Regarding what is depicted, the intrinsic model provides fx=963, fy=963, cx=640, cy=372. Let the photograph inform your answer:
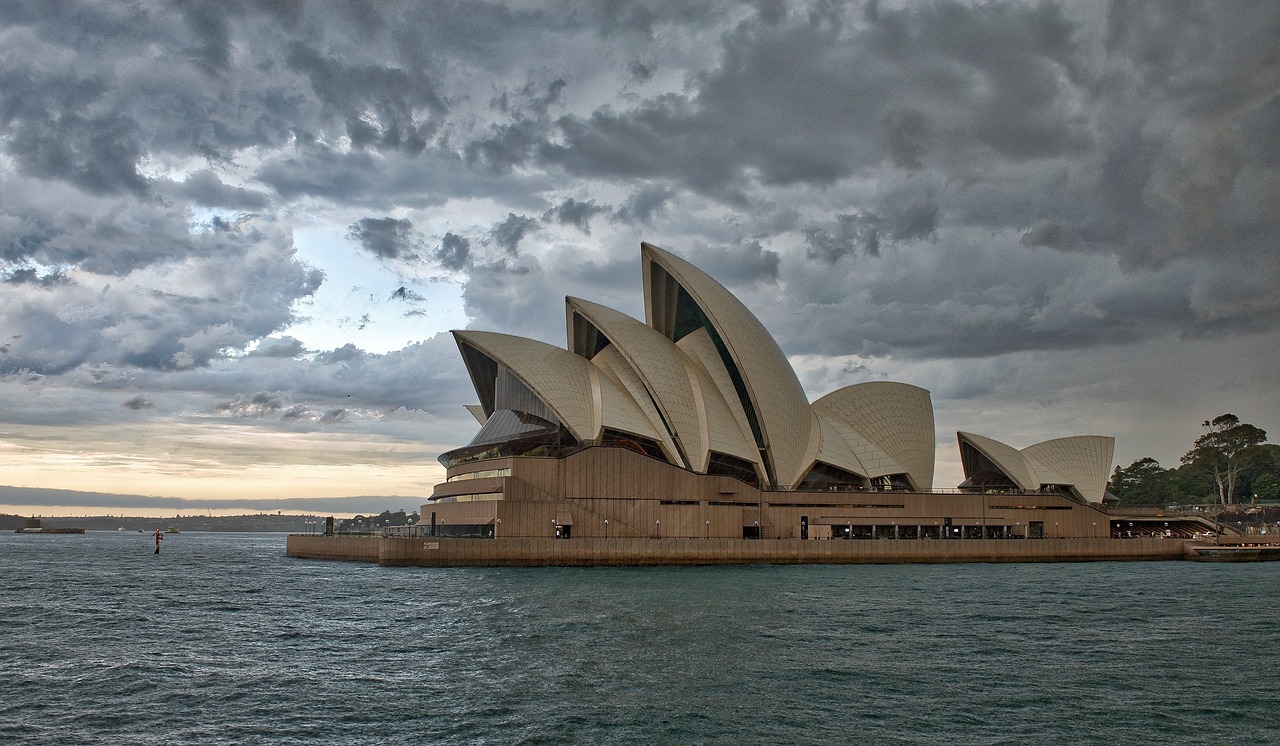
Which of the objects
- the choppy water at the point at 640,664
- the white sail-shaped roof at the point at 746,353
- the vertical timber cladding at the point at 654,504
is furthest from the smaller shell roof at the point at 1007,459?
the choppy water at the point at 640,664

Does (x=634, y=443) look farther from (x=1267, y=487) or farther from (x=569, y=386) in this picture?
(x=1267, y=487)

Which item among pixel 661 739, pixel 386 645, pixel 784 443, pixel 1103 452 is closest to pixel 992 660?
pixel 661 739

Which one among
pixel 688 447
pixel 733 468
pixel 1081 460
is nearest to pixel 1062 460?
pixel 1081 460

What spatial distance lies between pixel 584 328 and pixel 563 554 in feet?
58.5

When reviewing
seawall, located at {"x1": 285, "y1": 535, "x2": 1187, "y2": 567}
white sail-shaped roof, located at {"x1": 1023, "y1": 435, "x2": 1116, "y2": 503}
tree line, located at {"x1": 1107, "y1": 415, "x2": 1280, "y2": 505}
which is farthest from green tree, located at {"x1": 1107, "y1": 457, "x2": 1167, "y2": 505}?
seawall, located at {"x1": 285, "y1": 535, "x2": 1187, "y2": 567}

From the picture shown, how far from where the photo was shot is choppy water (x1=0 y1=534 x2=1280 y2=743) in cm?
1852

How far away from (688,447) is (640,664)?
40.4 m

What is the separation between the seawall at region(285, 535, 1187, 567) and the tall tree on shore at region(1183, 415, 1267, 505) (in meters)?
50.9

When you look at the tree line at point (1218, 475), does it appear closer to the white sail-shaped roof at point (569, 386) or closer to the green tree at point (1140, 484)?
the green tree at point (1140, 484)

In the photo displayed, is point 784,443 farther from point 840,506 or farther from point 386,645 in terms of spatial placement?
point 386,645

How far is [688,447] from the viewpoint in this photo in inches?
2518

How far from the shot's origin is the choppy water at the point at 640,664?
1852cm

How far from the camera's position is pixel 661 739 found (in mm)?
17375

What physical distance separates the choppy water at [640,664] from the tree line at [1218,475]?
7950 centimetres
